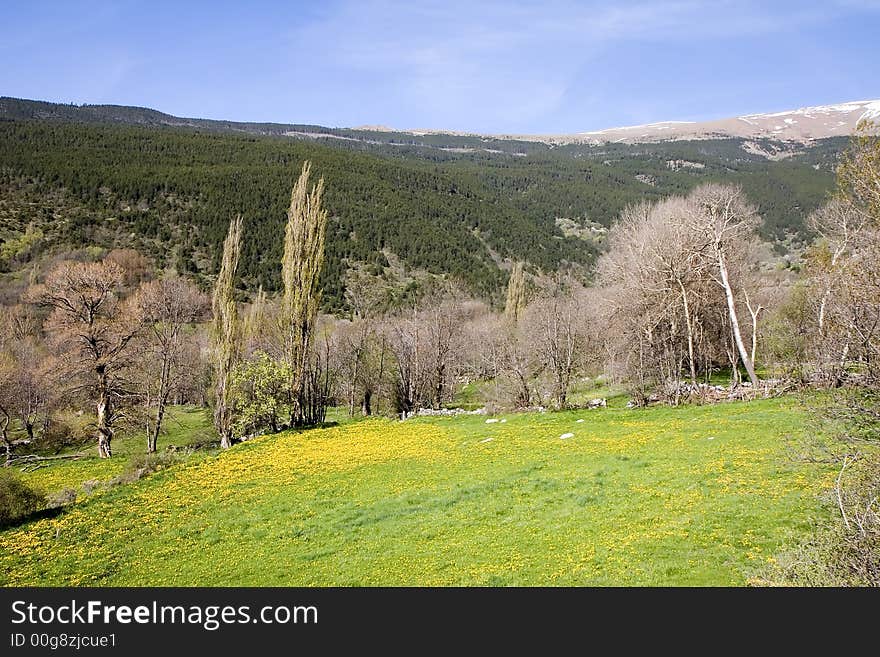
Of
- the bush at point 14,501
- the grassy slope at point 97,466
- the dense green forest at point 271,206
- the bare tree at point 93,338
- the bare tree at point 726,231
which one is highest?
the dense green forest at point 271,206

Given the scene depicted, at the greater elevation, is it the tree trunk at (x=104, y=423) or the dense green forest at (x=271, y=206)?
the dense green forest at (x=271, y=206)

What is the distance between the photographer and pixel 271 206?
119125mm

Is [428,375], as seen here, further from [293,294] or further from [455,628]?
[455,628]

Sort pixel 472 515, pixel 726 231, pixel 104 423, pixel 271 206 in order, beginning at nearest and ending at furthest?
pixel 472 515, pixel 726 231, pixel 104 423, pixel 271 206

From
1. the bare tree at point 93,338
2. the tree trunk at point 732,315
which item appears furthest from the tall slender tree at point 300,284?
the tree trunk at point 732,315

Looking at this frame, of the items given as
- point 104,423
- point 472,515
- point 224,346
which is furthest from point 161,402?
point 472,515

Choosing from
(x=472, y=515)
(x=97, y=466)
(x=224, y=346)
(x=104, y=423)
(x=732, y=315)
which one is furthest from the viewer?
(x=104, y=423)

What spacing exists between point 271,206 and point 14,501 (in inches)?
4399

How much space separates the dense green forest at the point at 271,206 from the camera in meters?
96.0

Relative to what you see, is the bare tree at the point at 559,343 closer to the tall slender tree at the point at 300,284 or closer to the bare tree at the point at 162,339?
the tall slender tree at the point at 300,284

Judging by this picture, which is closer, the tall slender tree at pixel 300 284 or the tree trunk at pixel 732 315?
the tree trunk at pixel 732 315

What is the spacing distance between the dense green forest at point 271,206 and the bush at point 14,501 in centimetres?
7996

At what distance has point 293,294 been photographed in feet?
98.3

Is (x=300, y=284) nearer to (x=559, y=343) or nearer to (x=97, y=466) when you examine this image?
(x=97, y=466)
